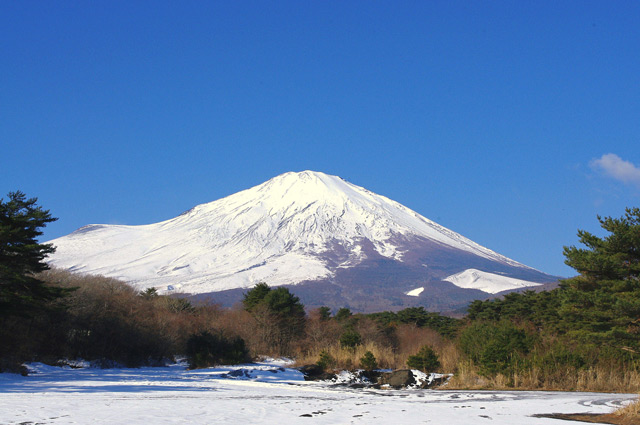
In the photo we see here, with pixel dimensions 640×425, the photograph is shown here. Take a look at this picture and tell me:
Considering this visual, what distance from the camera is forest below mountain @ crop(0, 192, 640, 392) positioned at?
16.6 m

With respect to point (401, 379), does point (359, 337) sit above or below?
above

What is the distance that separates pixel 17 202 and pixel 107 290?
10.8 metres

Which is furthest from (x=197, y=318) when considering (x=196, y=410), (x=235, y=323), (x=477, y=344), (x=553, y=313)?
(x=196, y=410)

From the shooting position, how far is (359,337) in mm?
26422

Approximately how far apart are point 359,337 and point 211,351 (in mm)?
6583

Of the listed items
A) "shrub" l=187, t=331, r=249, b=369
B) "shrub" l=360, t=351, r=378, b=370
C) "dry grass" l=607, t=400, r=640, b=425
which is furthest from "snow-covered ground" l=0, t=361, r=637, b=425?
"shrub" l=187, t=331, r=249, b=369

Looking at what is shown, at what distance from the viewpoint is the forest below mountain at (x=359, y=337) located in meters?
16.6

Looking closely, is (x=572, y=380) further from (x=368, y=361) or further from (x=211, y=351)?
(x=211, y=351)

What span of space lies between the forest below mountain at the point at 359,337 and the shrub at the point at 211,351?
5 centimetres

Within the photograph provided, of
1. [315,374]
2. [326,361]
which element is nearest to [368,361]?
[326,361]

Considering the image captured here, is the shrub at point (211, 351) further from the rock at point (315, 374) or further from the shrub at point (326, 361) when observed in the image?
the rock at point (315, 374)

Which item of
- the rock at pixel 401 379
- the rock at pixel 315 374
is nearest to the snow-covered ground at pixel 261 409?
the rock at pixel 401 379

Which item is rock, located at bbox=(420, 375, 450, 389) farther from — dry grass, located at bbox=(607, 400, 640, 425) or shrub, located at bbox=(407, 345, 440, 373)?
dry grass, located at bbox=(607, 400, 640, 425)

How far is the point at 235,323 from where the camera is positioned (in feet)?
135
